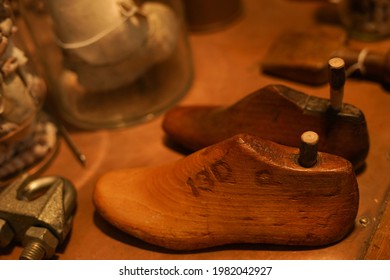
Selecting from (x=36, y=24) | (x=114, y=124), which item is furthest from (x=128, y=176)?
(x=36, y=24)

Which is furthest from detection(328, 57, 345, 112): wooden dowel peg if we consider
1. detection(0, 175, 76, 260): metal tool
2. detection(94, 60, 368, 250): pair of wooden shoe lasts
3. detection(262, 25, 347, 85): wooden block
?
detection(0, 175, 76, 260): metal tool

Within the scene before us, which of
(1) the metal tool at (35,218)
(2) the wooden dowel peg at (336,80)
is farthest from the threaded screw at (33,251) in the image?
(2) the wooden dowel peg at (336,80)

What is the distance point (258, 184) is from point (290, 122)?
11 centimetres

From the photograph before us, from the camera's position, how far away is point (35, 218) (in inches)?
23.4

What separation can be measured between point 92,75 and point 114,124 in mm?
85

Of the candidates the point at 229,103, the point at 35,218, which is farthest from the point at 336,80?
the point at 35,218

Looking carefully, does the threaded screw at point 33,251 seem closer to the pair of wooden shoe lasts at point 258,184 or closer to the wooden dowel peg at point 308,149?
the pair of wooden shoe lasts at point 258,184

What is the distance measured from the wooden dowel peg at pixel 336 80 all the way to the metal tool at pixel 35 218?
341mm

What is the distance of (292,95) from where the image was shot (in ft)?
2.02

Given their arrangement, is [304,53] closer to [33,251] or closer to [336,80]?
[336,80]

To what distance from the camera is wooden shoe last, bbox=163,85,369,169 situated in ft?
1.95

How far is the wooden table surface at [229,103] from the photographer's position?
1.90ft

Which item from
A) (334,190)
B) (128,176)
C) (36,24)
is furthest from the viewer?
(36,24)

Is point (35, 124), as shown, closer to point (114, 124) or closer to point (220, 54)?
point (114, 124)
